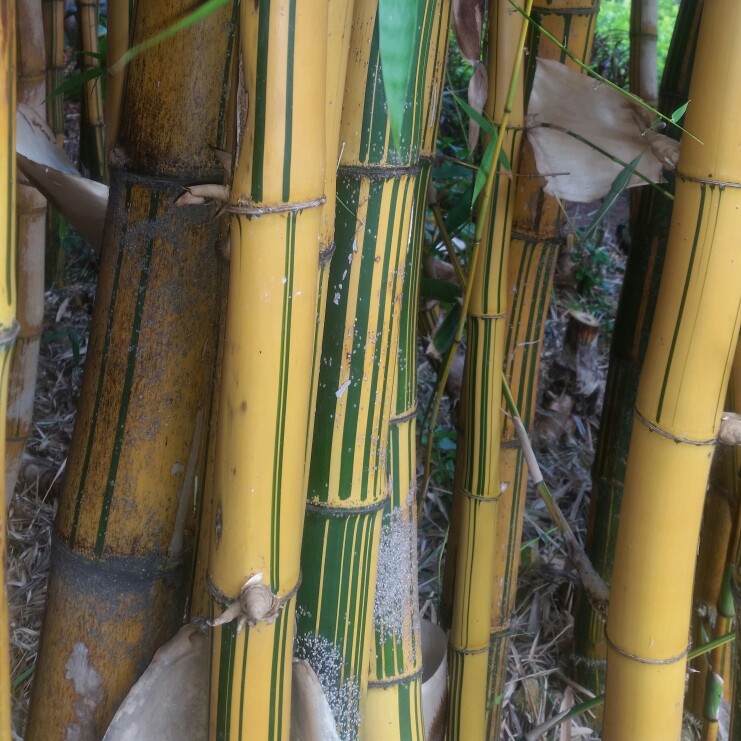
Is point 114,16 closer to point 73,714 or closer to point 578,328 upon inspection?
point 73,714

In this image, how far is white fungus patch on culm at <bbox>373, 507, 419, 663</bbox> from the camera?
24.0 inches

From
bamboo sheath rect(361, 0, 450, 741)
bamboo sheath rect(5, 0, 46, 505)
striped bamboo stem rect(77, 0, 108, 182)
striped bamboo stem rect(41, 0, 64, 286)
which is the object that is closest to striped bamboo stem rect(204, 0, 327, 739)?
bamboo sheath rect(361, 0, 450, 741)

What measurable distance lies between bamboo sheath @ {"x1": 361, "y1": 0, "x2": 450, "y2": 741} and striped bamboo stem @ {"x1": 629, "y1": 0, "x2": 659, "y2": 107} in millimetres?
766

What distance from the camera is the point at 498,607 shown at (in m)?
0.90

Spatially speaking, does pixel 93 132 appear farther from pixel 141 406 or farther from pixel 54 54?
pixel 141 406

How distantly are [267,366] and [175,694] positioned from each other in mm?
226

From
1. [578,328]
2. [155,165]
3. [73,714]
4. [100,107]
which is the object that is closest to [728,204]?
[155,165]

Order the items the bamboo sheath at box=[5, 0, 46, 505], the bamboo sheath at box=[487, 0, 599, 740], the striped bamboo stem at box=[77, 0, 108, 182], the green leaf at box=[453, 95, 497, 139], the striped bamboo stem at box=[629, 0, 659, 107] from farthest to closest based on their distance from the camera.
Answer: the striped bamboo stem at box=[77, 0, 108, 182] → the striped bamboo stem at box=[629, 0, 659, 107] → the bamboo sheath at box=[5, 0, 46, 505] → the bamboo sheath at box=[487, 0, 599, 740] → the green leaf at box=[453, 95, 497, 139]

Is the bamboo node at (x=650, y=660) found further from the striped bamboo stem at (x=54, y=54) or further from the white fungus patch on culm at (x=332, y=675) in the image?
the striped bamboo stem at (x=54, y=54)

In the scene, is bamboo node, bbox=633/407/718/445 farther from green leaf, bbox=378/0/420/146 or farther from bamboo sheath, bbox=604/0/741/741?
green leaf, bbox=378/0/420/146

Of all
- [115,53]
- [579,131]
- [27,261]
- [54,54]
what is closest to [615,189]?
[579,131]

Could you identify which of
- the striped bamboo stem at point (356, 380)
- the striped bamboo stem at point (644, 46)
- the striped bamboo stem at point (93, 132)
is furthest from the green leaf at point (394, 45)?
the striped bamboo stem at point (93, 132)

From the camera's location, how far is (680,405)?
1.70 ft

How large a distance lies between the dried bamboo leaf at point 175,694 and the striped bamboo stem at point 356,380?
73 millimetres
